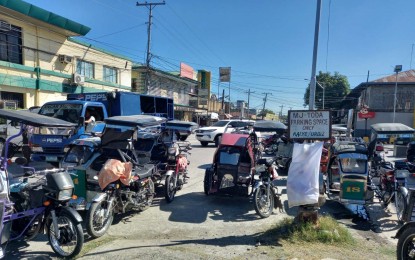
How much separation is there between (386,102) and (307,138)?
119ft

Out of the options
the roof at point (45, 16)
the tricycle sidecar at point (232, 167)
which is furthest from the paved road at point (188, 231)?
the roof at point (45, 16)

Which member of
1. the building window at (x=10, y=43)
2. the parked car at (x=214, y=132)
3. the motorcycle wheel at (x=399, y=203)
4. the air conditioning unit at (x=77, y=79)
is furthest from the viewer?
the air conditioning unit at (x=77, y=79)

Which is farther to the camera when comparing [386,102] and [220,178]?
[386,102]

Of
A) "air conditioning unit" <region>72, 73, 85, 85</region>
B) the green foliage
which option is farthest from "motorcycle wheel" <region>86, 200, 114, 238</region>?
"air conditioning unit" <region>72, 73, 85, 85</region>

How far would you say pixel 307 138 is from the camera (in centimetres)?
547

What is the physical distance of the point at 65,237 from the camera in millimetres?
4332

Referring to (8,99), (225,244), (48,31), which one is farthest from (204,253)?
(48,31)

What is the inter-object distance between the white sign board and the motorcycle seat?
3.09 meters

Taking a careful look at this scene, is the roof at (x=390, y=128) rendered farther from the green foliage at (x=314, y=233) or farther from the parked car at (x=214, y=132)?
the parked car at (x=214, y=132)

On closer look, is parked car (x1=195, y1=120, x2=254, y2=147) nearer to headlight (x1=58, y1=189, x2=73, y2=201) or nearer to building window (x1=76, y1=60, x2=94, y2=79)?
building window (x1=76, y1=60, x2=94, y2=79)

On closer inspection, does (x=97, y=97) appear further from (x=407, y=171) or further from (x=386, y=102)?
(x=386, y=102)

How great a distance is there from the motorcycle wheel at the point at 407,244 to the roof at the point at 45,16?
2007 centimetres

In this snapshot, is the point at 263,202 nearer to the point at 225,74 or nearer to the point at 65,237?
the point at 65,237

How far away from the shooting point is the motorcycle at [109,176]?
5172 mm
